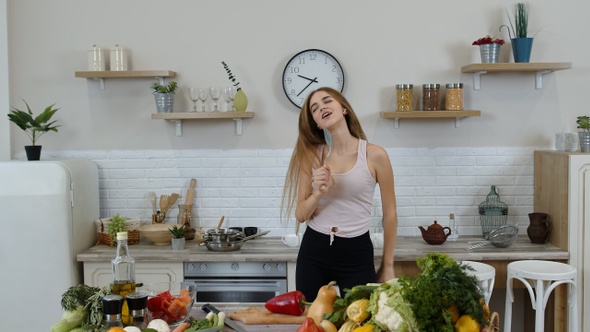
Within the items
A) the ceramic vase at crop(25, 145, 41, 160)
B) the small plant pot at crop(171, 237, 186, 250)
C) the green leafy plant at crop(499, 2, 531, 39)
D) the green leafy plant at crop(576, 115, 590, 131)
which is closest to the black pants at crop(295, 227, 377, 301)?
the small plant pot at crop(171, 237, 186, 250)

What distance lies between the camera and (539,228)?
466 centimetres

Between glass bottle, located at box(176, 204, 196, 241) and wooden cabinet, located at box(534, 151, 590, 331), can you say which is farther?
glass bottle, located at box(176, 204, 196, 241)

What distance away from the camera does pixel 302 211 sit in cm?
339

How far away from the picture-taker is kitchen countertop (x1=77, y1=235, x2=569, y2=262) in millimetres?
4406

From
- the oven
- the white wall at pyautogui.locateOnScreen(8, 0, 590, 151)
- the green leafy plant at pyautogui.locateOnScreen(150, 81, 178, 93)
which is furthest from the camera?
the white wall at pyautogui.locateOnScreen(8, 0, 590, 151)

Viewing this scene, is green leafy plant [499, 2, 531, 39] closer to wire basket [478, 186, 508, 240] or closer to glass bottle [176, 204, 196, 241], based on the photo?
wire basket [478, 186, 508, 240]

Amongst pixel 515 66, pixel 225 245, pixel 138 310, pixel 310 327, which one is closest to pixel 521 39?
pixel 515 66

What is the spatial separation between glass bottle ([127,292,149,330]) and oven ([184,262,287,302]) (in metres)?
2.18

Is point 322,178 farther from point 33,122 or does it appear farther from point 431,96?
point 33,122

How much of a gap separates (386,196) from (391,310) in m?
1.59

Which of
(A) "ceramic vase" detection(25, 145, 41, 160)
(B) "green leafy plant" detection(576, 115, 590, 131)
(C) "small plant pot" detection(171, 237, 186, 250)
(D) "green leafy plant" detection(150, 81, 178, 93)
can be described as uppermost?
(D) "green leafy plant" detection(150, 81, 178, 93)

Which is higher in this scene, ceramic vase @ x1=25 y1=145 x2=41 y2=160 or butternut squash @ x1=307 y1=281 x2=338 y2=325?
ceramic vase @ x1=25 y1=145 x2=41 y2=160

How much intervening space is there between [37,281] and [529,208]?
11.9ft

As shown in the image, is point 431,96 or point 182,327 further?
point 431,96
